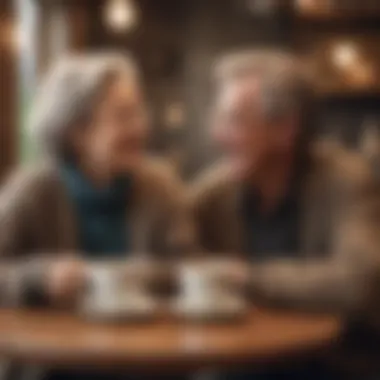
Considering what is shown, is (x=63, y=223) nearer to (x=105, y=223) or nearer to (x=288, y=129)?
(x=105, y=223)

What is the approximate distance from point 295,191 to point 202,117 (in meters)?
0.10

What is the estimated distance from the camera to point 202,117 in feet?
2.32

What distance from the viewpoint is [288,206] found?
72 centimetres

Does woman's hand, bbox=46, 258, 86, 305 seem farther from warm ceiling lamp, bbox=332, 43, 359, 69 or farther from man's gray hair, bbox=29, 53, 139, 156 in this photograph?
warm ceiling lamp, bbox=332, 43, 359, 69

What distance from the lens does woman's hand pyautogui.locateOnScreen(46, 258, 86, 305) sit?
711mm

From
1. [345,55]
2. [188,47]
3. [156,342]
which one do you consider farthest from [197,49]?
[156,342]

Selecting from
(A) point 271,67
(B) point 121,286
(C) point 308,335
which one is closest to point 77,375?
(B) point 121,286

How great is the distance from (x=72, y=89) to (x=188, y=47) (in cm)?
10

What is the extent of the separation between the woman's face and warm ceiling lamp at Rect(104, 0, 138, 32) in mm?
44

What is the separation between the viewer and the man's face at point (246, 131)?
71 cm

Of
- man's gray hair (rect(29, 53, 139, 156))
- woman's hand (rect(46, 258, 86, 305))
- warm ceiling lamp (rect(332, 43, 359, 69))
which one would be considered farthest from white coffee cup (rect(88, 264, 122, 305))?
warm ceiling lamp (rect(332, 43, 359, 69))

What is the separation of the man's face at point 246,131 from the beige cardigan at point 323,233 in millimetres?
17

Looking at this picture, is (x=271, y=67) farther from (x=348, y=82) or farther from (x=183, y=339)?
(x=183, y=339)

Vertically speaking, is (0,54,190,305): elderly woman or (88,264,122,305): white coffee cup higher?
(0,54,190,305): elderly woman
